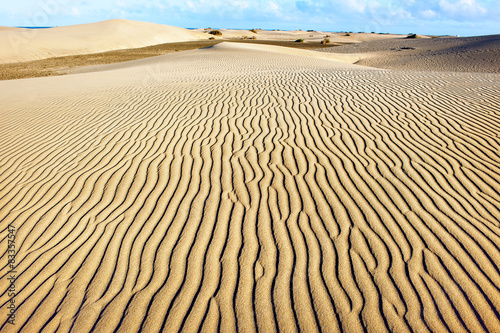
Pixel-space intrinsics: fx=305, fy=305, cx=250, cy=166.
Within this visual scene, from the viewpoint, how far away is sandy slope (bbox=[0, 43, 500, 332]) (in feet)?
7.76

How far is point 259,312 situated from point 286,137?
3.26 meters

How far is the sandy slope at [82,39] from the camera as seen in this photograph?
1141 inches

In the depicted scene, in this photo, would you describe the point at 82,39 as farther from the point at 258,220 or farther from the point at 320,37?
the point at 258,220

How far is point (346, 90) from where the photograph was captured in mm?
8406

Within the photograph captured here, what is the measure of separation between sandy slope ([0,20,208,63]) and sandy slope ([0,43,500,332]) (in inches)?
1124

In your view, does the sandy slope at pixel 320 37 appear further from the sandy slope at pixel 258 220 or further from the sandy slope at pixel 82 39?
the sandy slope at pixel 258 220

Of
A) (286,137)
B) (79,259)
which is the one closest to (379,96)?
(286,137)

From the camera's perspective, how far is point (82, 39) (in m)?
36.6

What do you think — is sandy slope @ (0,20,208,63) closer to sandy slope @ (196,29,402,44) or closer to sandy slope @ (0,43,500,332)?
sandy slope @ (196,29,402,44)

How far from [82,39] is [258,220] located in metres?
42.0

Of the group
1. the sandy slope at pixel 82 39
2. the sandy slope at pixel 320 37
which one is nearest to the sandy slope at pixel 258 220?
the sandy slope at pixel 82 39

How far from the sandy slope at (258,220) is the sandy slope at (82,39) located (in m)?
28.5

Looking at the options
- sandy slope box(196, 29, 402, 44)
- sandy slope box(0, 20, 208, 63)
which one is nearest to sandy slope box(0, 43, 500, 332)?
sandy slope box(0, 20, 208, 63)

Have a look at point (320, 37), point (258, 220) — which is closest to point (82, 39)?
point (320, 37)
